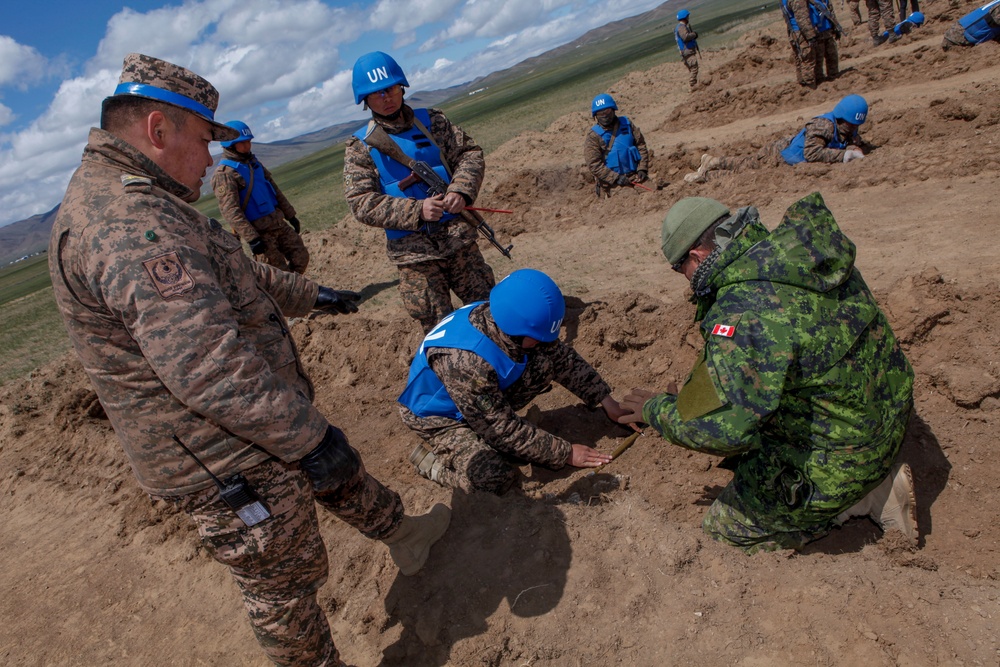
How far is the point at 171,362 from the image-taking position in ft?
5.74

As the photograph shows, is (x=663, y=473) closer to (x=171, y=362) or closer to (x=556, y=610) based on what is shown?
(x=556, y=610)

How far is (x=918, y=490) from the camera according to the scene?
3072mm

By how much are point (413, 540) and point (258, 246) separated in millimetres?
5387

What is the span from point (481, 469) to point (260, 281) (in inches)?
64.2

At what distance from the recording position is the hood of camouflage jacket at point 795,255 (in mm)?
2211

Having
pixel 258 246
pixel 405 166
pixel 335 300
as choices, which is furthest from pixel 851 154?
pixel 258 246

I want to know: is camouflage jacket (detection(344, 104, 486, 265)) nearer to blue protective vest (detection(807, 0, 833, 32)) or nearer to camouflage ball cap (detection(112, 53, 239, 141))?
camouflage ball cap (detection(112, 53, 239, 141))

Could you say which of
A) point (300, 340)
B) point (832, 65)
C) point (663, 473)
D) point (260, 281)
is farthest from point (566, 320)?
point (832, 65)

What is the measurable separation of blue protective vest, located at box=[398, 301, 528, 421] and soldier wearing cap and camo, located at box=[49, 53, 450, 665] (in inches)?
41.9

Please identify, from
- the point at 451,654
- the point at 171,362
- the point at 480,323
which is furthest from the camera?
the point at 480,323

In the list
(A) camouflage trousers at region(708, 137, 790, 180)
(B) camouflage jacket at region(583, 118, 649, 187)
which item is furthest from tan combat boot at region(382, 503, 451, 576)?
(A) camouflage trousers at region(708, 137, 790, 180)

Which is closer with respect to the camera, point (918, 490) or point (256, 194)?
point (918, 490)

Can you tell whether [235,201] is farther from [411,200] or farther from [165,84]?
[165,84]

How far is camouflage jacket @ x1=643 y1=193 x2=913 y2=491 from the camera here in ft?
7.19
